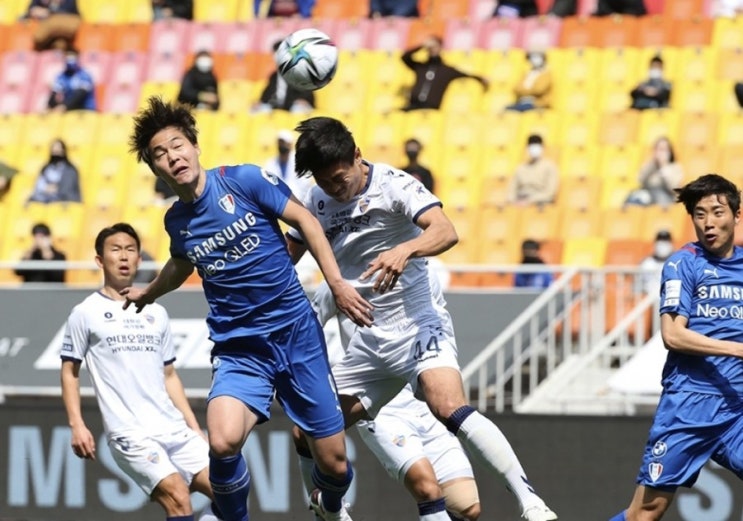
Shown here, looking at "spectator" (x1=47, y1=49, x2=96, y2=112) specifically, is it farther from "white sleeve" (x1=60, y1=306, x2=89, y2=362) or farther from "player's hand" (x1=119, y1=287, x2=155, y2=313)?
"player's hand" (x1=119, y1=287, x2=155, y2=313)

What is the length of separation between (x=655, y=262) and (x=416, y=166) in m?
2.82

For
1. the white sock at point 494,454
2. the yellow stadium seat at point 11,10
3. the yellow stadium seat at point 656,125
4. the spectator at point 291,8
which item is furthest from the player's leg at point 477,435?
the yellow stadium seat at point 11,10

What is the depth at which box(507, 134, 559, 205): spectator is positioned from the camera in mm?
15969

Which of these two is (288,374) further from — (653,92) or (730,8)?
(730,8)

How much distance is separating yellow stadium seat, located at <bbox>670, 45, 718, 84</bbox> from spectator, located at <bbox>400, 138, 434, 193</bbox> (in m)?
3.22

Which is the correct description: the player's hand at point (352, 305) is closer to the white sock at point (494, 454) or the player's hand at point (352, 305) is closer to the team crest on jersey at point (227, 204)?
the team crest on jersey at point (227, 204)

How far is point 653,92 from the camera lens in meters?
17.1

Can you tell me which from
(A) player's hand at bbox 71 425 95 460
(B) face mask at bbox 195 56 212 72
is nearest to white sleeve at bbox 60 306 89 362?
(A) player's hand at bbox 71 425 95 460

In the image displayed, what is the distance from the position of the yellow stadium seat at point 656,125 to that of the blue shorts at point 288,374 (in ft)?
30.4

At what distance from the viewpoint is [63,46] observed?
20438 millimetres

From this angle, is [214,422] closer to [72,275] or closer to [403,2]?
[72,275]

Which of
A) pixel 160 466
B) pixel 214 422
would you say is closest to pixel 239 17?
pixel 160 466

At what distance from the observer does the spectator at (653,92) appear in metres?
17.1

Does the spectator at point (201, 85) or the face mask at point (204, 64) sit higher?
the face mask at point (204, 64)
